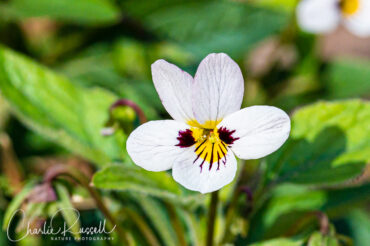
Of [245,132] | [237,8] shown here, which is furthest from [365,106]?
[237,8]

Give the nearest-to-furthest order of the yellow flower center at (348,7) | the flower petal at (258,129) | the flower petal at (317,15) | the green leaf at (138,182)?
the flower petal at (258,129)
the green leaf at (138,182)
the flower petal at (317,15)
the yellow flower center at (348,7)

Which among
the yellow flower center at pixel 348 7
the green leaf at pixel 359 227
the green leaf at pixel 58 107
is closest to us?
the green leaf at pixel 58 107

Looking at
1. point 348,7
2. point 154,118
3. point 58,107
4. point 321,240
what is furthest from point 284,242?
point 348,7


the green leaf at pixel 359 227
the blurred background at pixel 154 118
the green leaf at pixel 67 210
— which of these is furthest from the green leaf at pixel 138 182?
the green leaf at pixel 359 227

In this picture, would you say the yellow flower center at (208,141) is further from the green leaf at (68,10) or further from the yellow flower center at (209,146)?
the green leaf at (68,10)

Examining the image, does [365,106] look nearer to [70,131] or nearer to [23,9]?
[70,131]

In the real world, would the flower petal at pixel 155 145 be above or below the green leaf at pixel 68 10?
below

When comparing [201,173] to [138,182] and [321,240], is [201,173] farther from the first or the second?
[321,240]
